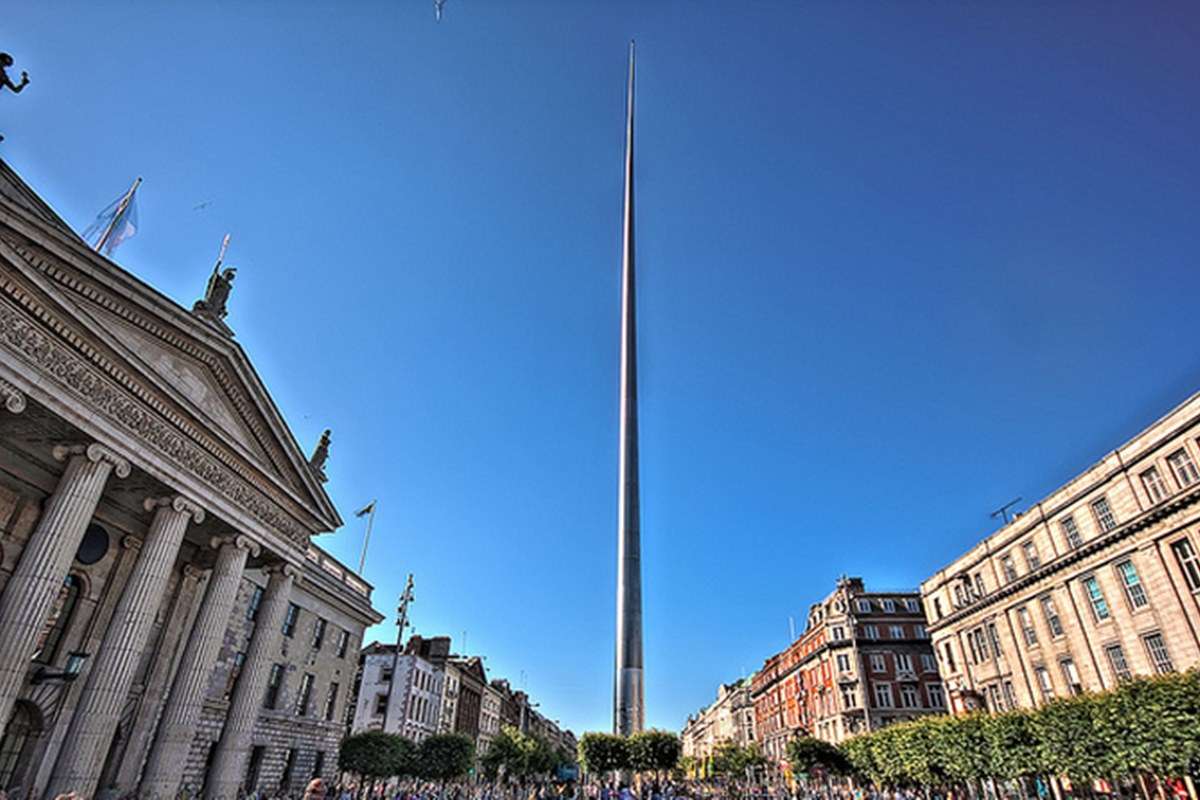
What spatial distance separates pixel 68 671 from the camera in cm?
2102

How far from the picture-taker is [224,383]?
22422mm

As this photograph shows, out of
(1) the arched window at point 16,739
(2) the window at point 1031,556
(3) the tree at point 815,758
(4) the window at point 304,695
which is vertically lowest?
(1) the arched window at point 16,739

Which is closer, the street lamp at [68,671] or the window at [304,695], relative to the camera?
the street lamp at [68,671]

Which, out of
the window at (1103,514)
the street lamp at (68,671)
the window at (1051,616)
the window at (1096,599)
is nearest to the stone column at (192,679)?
the street lamp at (68,671)

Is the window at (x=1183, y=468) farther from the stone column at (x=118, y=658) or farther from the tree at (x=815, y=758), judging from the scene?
the stone column at (x=118, y=658)

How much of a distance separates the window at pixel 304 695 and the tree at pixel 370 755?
213 inches

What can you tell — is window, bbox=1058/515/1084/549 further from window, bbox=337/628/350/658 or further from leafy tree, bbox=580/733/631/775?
window, bbox=337/628/350/658

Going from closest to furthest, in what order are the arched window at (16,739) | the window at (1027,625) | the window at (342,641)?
the arched window at (16,739)
the window at (342,641)
the window at (1027,625)

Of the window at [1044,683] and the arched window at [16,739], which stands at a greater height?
the window at [1044,683]

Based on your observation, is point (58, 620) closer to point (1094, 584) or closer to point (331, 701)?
point (331, 701)

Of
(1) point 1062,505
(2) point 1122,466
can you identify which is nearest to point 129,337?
(2) point 1122,466

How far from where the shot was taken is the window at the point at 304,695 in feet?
110

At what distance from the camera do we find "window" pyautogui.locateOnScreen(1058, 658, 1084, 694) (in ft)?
113

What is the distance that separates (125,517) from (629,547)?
24589 millimetres
